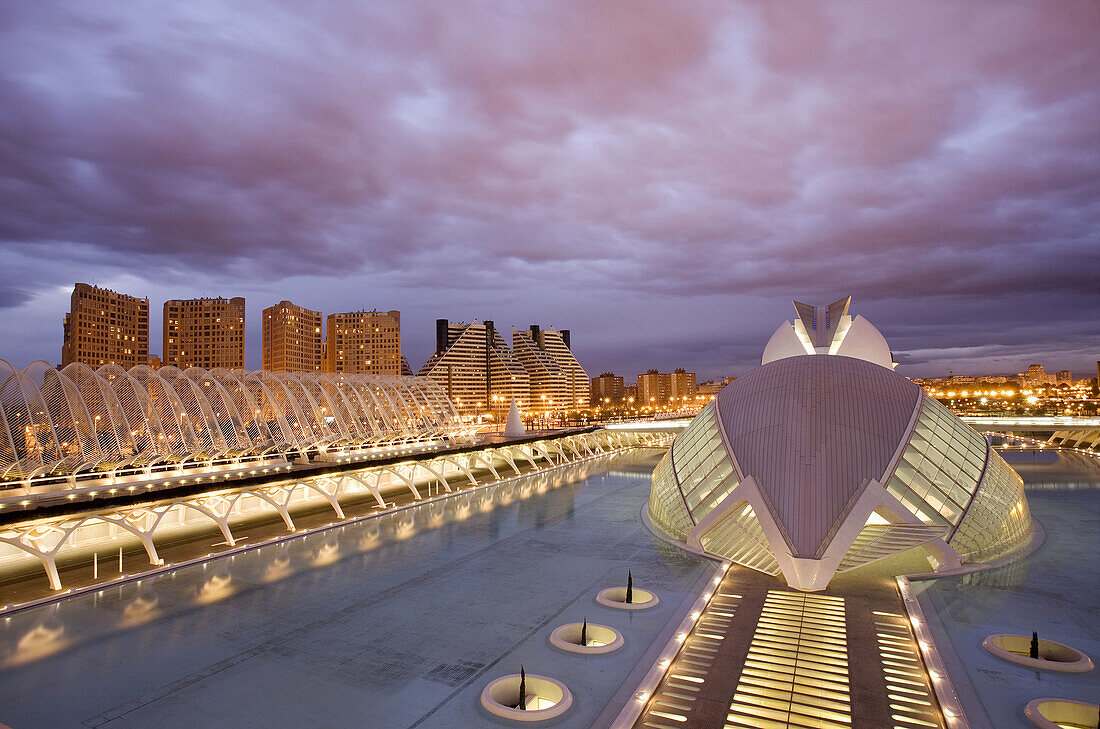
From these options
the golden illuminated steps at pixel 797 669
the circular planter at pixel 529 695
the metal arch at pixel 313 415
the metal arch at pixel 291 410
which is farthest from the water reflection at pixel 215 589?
the metal arch at pixel 313 415

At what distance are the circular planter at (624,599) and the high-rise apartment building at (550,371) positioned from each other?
111 meters

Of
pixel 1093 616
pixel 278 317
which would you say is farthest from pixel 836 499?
pixel 278 317

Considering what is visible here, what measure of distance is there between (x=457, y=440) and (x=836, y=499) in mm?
40090

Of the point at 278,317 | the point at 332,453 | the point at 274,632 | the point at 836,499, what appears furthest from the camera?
the point at 278,317

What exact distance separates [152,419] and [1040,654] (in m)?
34.1

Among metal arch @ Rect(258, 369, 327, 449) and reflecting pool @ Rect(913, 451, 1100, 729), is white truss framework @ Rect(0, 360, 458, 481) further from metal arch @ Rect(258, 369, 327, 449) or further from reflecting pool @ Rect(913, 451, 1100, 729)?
reflecting pool @ Rect(913, 451, 1100, 729)

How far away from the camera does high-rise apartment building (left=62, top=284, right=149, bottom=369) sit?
116 metres

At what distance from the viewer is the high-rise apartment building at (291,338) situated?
14412cm

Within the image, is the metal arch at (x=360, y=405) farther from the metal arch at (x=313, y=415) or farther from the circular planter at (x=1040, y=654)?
the circular planter at (x=1040, y=654)

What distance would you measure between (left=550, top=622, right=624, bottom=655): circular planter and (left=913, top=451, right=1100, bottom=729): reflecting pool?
22.3 feet

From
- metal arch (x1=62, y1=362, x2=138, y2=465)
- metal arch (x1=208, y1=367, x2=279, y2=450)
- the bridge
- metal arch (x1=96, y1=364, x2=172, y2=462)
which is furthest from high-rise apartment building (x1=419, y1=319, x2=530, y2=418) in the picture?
metal arch (x1=62, y1=362, x2=138, y2=465)

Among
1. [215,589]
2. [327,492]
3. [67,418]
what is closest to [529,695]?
[215,589]

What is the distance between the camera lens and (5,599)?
54.6 ft

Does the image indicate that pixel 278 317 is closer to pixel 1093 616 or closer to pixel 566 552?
pixel 566 552
